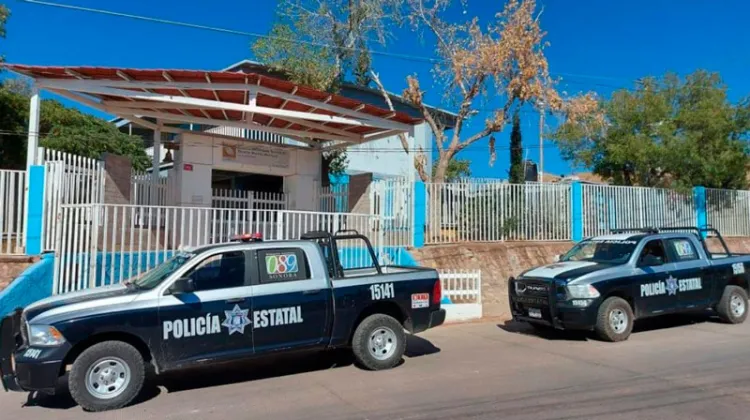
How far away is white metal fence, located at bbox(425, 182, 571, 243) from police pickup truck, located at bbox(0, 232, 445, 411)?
688cm

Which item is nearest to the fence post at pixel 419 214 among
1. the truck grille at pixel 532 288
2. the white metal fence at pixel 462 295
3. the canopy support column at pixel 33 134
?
the white metal fence at pixel 462 295

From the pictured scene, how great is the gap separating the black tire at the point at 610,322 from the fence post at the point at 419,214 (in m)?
5.75

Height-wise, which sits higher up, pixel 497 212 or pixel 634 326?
pixel 497 212

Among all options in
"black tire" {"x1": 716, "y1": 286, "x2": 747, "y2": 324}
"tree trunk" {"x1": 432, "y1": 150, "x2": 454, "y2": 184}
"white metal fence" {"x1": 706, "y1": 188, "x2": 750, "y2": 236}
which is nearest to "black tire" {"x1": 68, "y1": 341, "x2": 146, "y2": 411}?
"black tire" {"x1": 716, "y1": 286, "x2": 747, "y2": 324}

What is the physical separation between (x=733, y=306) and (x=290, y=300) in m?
8.66

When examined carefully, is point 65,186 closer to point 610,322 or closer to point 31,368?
point 31,368

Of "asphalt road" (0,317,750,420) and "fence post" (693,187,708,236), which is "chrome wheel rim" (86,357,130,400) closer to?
"asphalt road" (0,317,750,420)

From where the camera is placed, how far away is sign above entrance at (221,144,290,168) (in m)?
Result: 13.7

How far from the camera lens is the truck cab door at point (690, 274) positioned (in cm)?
952

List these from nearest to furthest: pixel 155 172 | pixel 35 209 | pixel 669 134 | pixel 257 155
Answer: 1. pixel 35 209
2. pixel 155 172
3. pixel 257 155
4. pixel 669 134

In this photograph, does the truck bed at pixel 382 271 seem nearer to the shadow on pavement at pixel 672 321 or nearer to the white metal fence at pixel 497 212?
the shadow on pavement at pixel 672 321

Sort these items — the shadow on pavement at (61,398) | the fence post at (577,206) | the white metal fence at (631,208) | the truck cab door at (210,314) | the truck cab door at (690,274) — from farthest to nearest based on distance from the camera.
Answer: the white metal fence at (631,208) → the fence post at (577,206) → the truck cab door at (690,274) → the truck cab door at (210,314) → the shadow on pavement at (61,398)

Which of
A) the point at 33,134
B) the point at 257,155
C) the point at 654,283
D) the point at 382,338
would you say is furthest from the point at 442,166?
the point at 33,134

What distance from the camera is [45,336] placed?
212 inches
